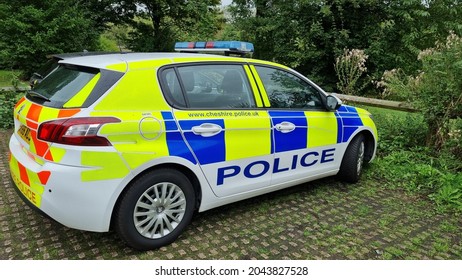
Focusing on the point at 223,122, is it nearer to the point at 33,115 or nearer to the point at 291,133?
the point at 291,133

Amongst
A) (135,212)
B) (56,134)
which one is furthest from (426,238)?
(56,134)

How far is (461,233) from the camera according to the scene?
3.46 m

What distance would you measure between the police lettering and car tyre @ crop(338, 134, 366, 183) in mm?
332

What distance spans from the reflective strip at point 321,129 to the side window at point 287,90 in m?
0.12

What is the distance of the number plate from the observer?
2736 millimetres

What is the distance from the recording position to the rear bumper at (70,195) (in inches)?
96.3

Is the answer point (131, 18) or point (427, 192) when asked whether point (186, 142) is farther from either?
point (131, 18)

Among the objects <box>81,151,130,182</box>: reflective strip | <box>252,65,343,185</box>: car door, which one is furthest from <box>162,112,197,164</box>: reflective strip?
<box>252,65,343,185</box>: car door

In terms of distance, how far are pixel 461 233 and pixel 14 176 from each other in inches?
156

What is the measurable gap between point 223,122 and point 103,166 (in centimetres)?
104

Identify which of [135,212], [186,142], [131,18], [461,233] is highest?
[131,18]

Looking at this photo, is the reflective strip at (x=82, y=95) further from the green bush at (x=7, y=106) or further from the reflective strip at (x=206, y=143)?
the green bush at (x=7, y=106)

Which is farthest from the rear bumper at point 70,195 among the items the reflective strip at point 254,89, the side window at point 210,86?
the reflective strip at point 254,89

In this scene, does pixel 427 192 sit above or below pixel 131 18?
below
